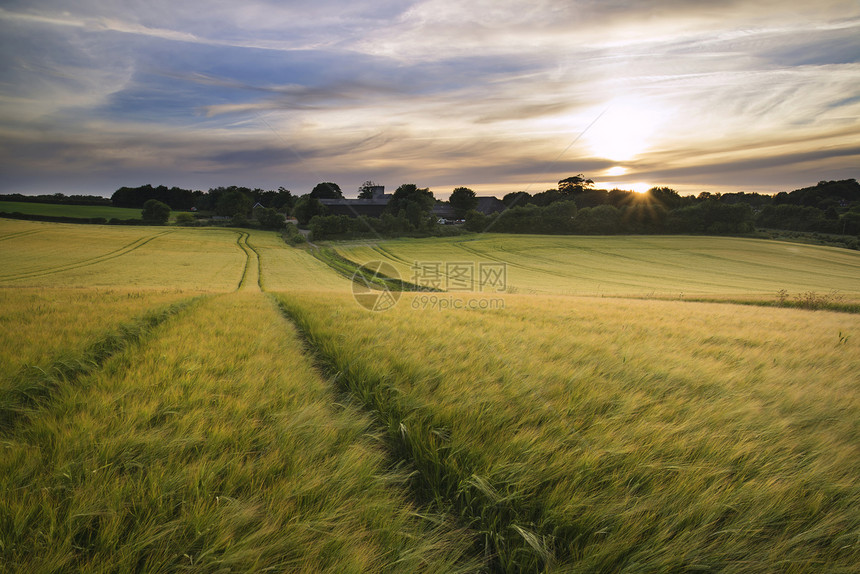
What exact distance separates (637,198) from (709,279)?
5211 cm

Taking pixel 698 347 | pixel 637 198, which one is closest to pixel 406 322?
pixel 698 347

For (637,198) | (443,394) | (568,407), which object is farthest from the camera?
(637,198)

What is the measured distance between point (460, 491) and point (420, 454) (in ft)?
1.37

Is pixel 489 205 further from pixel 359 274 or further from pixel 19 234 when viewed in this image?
pixel 19 234

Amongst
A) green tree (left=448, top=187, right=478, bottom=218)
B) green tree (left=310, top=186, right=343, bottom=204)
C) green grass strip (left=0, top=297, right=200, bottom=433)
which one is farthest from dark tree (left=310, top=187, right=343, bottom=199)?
green grass strip (left=0, top=297, right=200, bottom=433)

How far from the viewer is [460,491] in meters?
1.86

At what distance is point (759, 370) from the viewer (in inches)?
153

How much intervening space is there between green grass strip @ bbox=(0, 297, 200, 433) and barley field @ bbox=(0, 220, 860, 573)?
0.02m

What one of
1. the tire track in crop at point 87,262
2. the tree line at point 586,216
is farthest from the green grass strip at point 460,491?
the tree line at point 586,216

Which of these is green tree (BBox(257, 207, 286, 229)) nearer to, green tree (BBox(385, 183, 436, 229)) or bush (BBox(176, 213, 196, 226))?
bush (BBox(176, 213, 196, 226))

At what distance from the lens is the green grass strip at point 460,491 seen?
4.84 ft

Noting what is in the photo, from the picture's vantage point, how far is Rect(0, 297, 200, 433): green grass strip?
2.56 meters

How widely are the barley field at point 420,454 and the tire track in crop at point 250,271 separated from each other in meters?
17.5

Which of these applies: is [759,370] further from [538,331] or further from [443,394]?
[443,394]
